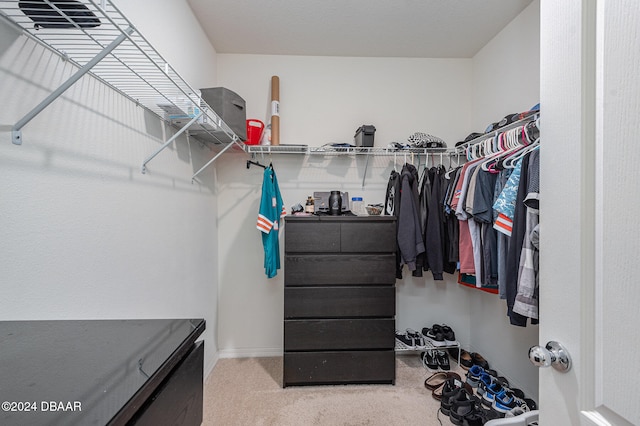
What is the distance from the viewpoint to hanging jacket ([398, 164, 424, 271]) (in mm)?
2084

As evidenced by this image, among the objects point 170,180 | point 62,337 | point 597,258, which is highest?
point 170,180

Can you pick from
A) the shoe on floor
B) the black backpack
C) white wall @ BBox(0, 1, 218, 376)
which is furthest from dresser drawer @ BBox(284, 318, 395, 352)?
the black backpack

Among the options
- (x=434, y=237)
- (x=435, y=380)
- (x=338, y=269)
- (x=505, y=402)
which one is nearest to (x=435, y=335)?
(x=435, y=380)

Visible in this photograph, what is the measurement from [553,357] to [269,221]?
1848mm

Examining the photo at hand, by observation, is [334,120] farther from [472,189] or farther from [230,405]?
[230,405]

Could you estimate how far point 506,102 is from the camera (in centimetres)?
211

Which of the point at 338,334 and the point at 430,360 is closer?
the point at 338,334

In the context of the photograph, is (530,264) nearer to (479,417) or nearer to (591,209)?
(591,209)

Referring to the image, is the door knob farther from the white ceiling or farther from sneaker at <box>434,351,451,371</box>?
the white ceiling

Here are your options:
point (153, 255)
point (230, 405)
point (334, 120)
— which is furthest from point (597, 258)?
point (334, 120)

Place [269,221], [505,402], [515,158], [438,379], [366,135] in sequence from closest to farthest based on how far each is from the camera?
[515,158] → [505,402] → [438,379] → [269,221] → [366,135]

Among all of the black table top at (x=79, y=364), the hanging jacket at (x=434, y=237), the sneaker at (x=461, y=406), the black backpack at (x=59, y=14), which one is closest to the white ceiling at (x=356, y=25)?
the hanging jacket at (x=434, y=237)

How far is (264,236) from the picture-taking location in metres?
2.21

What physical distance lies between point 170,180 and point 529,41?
254cm
